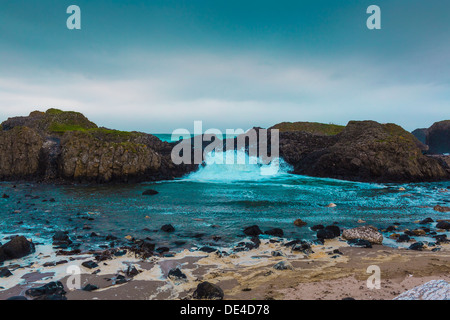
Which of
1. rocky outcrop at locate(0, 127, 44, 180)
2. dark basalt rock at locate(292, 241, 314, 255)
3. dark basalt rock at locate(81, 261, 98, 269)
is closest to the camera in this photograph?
dark basalt rock at locate(81, 261, 98, 269)

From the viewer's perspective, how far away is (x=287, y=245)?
1116 cm

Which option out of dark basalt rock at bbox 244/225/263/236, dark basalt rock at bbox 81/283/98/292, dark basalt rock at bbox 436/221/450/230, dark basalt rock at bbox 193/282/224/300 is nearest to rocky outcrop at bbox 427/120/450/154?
dark basalt rock at bbox 436/221/450/230

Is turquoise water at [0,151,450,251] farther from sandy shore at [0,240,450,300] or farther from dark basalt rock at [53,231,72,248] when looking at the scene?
sandy shore at [0,240,450,300]

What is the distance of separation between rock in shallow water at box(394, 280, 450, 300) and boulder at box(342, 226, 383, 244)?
6663 mm

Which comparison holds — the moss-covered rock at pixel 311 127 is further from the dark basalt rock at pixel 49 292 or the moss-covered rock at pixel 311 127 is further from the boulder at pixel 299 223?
the dark basalt rock at pixel 49 292

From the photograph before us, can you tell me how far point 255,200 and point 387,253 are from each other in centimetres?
1155

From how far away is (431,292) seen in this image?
5.04m

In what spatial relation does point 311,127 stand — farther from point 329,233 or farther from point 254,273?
point 254,273

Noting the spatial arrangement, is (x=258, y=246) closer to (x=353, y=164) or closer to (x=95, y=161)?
(x=95, y=161)

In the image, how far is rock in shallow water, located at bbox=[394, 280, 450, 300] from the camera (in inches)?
192

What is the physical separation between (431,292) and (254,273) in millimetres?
4405

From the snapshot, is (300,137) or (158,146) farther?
(300,137)

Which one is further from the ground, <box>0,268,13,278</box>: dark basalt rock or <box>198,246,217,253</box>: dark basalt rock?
<box>0,268,13,278</box>: dark basalt rock

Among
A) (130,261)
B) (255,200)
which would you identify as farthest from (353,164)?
(130,261)
